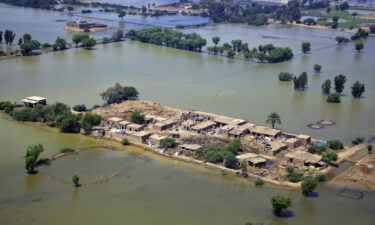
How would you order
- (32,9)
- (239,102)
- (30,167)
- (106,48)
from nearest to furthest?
(30,167) < (239,102) < (106,48) < (32,9)

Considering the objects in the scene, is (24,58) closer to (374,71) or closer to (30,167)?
(30,167)

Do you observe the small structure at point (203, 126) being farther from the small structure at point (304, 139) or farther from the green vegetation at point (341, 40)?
the green vegetation at point (341, 40)

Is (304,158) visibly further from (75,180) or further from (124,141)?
(75,180)

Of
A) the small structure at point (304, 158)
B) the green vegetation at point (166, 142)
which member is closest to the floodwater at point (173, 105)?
the green vegetation at point (166, 142)

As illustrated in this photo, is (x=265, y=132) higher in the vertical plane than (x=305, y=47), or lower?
lower

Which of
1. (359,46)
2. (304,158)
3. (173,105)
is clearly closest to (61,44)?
(173,105)

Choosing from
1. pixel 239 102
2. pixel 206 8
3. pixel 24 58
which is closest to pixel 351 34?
pixel 206 8

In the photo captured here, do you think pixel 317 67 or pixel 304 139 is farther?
pixel 317 67
